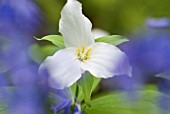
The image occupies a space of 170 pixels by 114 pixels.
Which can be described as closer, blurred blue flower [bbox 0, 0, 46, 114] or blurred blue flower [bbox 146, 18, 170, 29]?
blurred blue flower [bbox 0, 0, 46, 114]

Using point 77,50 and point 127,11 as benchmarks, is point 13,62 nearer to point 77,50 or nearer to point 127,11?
point 77,50

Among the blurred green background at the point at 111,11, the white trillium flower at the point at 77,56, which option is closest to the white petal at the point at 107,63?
the white trillium flower at the point at 77,56

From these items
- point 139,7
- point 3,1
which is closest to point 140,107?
point 3,1

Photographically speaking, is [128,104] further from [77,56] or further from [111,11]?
[111,11]

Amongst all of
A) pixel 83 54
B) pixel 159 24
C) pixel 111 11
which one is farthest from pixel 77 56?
pixel 111 11

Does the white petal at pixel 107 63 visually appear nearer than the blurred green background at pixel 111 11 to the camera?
Yes

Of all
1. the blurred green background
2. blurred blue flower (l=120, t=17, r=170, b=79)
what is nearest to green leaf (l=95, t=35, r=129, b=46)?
blurred blue flower (l=120, t=17, r=170, b=79)

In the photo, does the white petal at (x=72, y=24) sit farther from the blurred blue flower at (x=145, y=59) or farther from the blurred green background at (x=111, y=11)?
the blurred green background at (x=111, y=11)

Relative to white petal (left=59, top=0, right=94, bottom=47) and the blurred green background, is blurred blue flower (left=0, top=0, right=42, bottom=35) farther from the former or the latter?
the blurred green background
